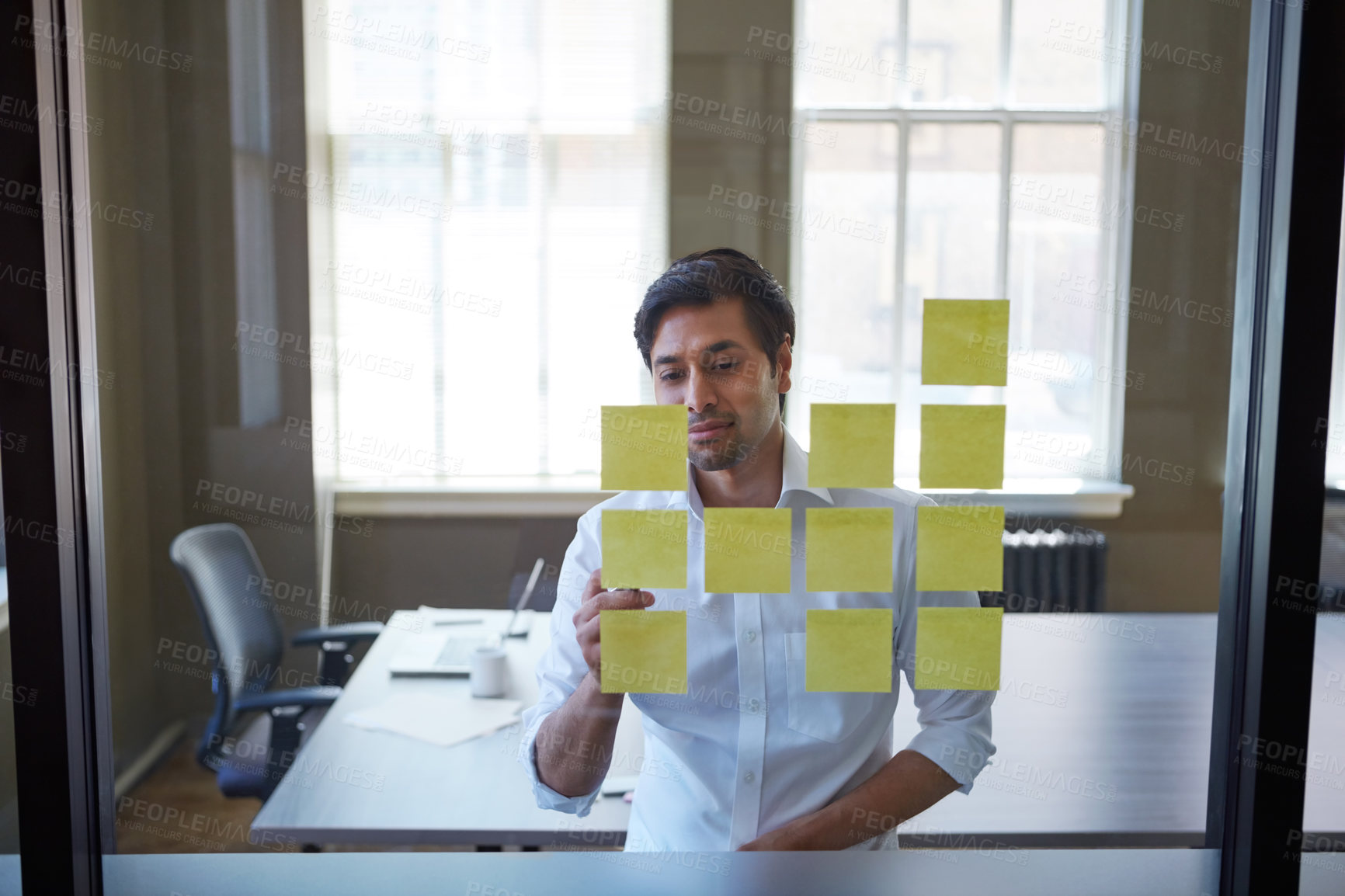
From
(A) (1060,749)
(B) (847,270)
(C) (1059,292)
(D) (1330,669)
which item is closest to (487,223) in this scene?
(B) (847,270)

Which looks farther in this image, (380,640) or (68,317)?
(380,640)

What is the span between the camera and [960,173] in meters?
0.85

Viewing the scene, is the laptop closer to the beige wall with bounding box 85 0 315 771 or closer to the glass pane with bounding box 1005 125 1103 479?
the beige wall with bounding box 85 0 315 771

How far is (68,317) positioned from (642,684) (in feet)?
2.03

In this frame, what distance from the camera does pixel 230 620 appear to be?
851 mm

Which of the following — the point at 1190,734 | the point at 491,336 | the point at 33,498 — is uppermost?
the point at 491,336

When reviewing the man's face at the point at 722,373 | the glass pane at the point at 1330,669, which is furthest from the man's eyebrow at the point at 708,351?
the glass pane at the point at 1330,669

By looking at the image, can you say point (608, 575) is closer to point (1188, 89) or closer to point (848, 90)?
point (848, 90)

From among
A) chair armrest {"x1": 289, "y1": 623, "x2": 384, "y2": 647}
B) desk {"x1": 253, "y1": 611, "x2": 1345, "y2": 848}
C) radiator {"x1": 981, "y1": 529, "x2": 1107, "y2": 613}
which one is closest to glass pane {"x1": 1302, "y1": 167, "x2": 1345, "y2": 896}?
desk {"x1": 253, "y1": 611, "x2": 1345, "y2": 848}

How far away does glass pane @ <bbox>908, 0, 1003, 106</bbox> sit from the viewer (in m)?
0.83

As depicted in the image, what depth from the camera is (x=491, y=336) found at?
899 mm

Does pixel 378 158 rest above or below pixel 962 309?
above

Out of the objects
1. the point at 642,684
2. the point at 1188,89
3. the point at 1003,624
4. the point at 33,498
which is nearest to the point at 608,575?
the point at 642,684

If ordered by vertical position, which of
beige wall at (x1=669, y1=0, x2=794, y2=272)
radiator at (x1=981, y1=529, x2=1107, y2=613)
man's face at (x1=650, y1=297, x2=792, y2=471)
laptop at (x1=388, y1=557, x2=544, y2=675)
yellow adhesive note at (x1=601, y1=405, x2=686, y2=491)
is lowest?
laptop at (x1=388, y1=557, x2=544, y2=675)
